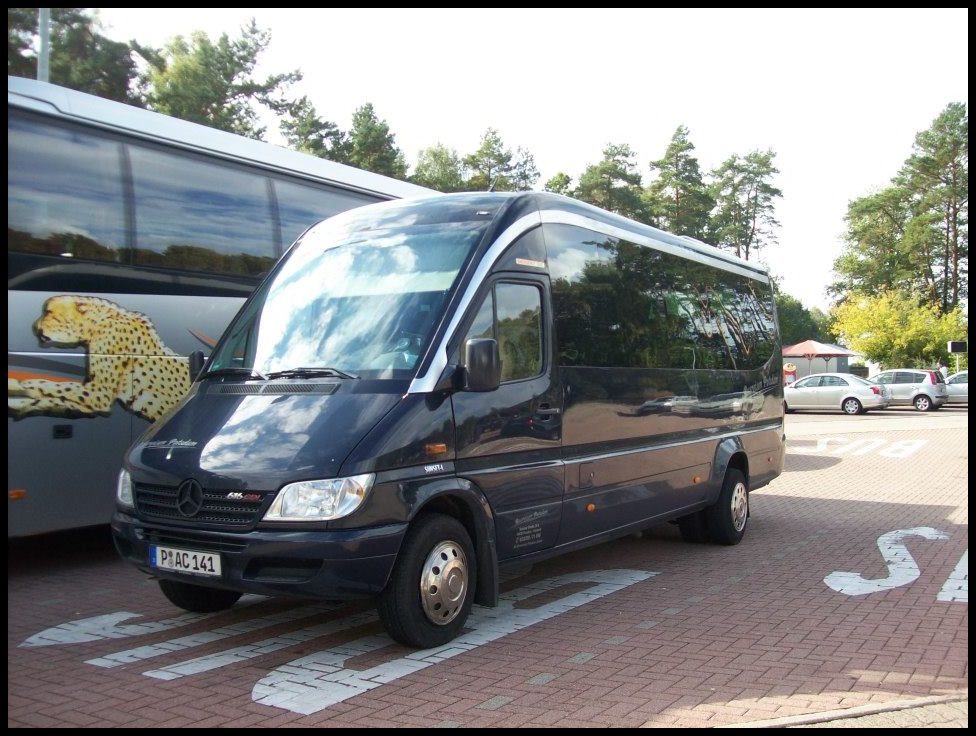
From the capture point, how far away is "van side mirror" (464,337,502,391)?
18.8 ft

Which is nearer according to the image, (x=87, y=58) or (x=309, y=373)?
(x=309, y=373)

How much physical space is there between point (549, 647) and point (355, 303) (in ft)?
8.39

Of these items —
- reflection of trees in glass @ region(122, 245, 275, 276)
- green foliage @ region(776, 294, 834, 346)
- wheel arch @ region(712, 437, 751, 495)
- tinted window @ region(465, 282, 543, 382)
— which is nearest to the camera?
tinted window @ region(465, 282, 543, 382)

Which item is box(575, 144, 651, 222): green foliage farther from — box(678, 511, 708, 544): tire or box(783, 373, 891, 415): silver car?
box(678, 511, 708, 544): tire

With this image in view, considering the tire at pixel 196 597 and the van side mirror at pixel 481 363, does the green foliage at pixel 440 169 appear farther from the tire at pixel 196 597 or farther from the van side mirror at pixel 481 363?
the van side mirror at pixel 481 363

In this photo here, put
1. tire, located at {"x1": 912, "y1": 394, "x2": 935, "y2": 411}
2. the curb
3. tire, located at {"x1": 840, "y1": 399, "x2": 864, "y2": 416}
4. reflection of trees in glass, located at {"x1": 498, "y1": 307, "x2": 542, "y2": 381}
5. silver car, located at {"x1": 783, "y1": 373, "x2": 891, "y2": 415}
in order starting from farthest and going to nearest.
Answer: tire, located at {"x1": 912, "y1": 394, "x2": 935, "y2": 411} < tire, located at {"x1": 840, "y1": 399, "x2": 864, "y2": 416} < silver car, located at {"x1": 783, "y1": 373, "x2": 891, "y2": 415} < reflection of trees in glass, located at {"x1": 498, "y1": 307, "x2": 542, "y2": 381} < the curb

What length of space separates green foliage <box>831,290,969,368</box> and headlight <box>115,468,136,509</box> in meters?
54.6

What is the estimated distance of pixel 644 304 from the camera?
8.55 m

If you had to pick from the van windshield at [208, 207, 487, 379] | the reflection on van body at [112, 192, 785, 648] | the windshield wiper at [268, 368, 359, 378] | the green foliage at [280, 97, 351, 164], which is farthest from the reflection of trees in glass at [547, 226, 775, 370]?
the green foliage at [280, 97, 351, 164]

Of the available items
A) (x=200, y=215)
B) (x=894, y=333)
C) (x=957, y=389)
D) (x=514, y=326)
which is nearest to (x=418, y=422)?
(x=514, y=326)

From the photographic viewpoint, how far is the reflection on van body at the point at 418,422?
5.38m

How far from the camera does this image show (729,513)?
9.79 metres

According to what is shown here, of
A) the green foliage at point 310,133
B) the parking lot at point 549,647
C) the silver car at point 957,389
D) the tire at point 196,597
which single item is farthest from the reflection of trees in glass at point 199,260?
the green foliage at point 310,133

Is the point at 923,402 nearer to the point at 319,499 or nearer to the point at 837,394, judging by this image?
the point at 837,394
